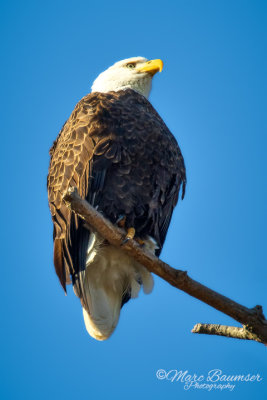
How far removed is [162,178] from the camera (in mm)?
4391

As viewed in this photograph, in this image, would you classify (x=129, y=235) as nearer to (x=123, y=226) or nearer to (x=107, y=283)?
(x=123, y=226)

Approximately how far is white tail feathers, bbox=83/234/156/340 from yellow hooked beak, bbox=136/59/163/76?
1.93 metres

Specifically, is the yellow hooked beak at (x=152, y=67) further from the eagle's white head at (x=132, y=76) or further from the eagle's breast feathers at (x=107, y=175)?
the eagle's breast feathers at (x=107, y=175)

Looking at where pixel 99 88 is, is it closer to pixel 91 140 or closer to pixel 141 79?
pixel 141 79

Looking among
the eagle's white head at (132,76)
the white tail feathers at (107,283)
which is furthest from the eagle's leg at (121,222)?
the eagle's white head at (132,76)

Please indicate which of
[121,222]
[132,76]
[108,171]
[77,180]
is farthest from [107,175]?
[132,76]

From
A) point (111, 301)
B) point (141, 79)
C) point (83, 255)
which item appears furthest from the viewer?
point (141, 79)

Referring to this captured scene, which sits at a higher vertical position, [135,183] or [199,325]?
[135,183]

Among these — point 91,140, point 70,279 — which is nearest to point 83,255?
point 70,279

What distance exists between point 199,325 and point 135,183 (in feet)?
4.30

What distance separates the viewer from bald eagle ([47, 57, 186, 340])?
13.3ft

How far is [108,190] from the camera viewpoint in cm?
411

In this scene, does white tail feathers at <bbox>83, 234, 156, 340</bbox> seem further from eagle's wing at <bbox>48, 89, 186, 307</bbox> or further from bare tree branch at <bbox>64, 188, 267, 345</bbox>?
bare tree branch at <bbox>64, 188, 267, 345</bbox>

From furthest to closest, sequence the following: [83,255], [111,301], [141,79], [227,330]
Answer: [141,79] → [111,301] → [83,255] → [227,330]
